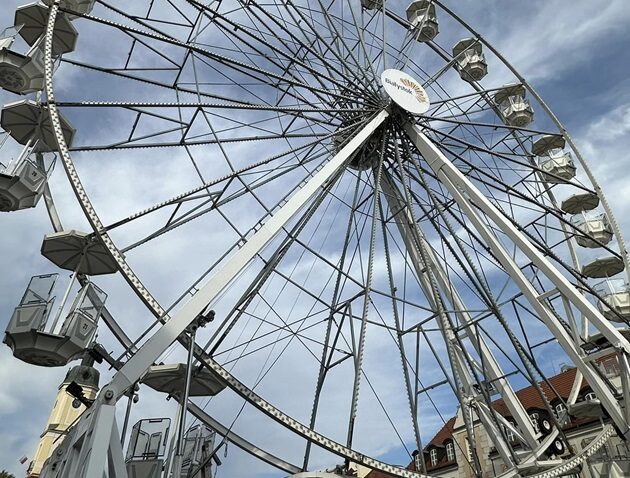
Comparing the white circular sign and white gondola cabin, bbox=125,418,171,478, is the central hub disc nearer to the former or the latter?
the white circular sign

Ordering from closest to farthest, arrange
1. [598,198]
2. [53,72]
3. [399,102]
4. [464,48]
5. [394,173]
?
[53,72]
[399,102]
[394,173]
[598,198]
[464,48]

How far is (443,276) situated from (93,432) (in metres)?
9.17

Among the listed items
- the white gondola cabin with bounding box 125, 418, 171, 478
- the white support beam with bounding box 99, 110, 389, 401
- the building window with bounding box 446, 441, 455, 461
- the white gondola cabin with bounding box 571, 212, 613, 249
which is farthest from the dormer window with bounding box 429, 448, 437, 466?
the white gondola cabin with bounding box 125, 418, 171, 478

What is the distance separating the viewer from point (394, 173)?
43.9ft

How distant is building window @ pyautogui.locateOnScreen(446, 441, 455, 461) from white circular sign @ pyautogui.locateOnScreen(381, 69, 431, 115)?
24769mm

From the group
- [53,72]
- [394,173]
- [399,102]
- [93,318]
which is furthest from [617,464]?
[53,72]

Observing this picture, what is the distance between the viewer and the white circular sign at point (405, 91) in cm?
1241

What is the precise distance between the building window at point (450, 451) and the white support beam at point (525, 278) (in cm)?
2318

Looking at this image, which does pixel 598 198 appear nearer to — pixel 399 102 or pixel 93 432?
pixel 399 102

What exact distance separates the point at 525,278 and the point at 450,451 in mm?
24327

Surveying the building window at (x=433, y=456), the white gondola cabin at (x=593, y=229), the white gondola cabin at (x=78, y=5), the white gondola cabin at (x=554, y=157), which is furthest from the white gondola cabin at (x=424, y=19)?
the building window at (x=433, y=456)

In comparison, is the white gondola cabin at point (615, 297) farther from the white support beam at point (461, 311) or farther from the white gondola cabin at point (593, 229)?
the white support beam at point (461, 311)

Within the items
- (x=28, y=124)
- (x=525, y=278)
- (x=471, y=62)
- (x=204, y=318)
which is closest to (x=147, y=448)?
(x=204, y=318)

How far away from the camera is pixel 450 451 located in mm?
31969
